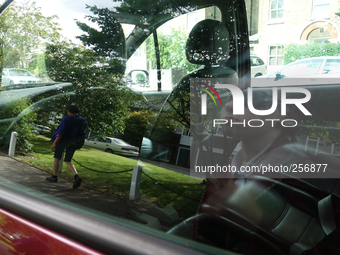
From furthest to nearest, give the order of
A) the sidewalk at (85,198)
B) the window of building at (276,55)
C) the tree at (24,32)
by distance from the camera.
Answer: the tree at (24,32), the window of building at (276,55), the sidewalk at (85,198)

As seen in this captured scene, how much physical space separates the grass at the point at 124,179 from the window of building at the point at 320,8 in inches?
33.0

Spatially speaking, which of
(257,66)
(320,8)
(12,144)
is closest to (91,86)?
(12,144)

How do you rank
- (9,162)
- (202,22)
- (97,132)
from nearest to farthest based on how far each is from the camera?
(97,132) → (9,162) → (202,22)

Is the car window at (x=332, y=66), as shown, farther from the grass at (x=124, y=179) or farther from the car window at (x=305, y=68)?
the grass at (x=124, y=179)

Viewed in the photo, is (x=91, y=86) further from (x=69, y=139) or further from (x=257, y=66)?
(x=257, y=66)

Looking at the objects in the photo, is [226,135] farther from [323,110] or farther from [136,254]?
[136,254]

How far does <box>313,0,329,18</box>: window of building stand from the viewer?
1208mm

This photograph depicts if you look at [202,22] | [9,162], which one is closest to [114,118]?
[9,162]

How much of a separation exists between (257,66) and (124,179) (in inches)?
30.4

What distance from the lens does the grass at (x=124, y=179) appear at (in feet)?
4.35

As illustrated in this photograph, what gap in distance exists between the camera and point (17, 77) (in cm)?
159

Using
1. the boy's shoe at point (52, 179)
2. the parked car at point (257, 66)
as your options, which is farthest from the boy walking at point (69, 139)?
the parked car at point (257, 66)

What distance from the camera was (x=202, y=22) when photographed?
165 cm

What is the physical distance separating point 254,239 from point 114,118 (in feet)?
2.52
